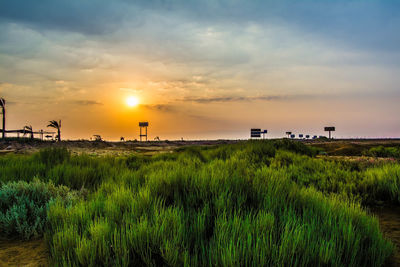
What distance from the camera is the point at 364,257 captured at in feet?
7.32

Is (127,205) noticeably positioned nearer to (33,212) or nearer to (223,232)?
(223,232)

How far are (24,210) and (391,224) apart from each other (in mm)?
5352

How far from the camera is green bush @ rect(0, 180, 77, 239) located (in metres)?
3.25

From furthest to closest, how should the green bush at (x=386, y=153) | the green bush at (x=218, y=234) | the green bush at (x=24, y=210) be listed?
1. the green bush at (x=386, y=153)
2. the green bush at (x=24, y=210)
3. the green bush at (x=218, y=234)

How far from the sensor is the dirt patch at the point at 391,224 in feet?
8.36

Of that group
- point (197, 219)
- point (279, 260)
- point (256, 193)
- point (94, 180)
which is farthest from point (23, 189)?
point (279, 260)

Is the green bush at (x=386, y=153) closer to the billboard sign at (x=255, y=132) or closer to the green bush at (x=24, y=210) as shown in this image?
the green bush at (x=24, y=210)

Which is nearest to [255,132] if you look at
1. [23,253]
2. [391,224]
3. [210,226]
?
[391,224]

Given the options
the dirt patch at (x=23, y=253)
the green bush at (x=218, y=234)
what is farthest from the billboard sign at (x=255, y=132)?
the dirt patch at (x=23, y=253)

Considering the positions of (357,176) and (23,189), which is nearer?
(23,189)

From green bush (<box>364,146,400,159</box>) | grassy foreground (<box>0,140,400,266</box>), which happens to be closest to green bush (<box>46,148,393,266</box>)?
grassy foreground (<box>0,140,400,266</box>)

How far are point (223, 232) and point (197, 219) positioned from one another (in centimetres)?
55

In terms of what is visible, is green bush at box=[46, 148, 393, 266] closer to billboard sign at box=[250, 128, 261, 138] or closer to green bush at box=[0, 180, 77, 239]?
green bush at box=[0, 180, 77, 239]

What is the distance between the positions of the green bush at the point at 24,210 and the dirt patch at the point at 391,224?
4122 millimetres
